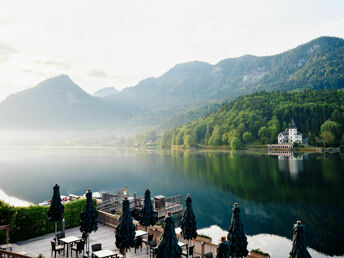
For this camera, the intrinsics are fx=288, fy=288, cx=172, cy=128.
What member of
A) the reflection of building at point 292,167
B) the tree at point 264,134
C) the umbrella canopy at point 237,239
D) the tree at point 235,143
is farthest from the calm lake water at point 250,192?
the tree at point 264,134

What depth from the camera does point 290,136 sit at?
153125mm

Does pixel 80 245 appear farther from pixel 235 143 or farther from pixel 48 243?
pixel 235 143

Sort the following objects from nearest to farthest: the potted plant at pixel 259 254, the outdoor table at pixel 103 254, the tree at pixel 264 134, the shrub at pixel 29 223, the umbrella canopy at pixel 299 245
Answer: the umbrella canopy at pixel 299 245
the outdoor table at pixel 103 254
the potted plant at pixel 259 254
the shrub at pixel 29 223
the tree at pixel 264 134

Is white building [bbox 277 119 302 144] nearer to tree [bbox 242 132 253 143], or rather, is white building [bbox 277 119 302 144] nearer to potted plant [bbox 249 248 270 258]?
tree [bbox 242 132 253 143]

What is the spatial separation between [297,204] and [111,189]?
3343 centimetres

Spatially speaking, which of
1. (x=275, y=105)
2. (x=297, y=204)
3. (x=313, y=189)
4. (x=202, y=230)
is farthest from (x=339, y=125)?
(x=202, y=230)

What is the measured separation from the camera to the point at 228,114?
190500 millimetres

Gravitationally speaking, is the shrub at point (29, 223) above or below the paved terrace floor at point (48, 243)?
above

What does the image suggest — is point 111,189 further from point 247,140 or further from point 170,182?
point 247,140

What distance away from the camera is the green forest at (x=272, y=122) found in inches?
5910

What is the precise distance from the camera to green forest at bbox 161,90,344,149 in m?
150

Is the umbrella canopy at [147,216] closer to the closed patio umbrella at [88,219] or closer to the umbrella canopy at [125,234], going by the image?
the closed patio umbrella at [88,219]

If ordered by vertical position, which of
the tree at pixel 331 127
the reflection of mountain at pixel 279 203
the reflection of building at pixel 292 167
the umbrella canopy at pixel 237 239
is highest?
the tree at pixel 331 127

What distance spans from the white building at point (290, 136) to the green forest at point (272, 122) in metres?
3.16
